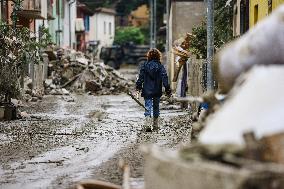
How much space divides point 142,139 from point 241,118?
994cm

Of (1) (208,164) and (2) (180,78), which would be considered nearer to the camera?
(1) (208,164)

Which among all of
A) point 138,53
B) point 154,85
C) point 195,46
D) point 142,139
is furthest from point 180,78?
point 138,53

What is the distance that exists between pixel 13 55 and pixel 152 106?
15.7 feet

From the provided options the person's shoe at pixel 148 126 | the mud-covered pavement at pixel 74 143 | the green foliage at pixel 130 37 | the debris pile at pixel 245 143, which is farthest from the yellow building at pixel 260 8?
the green foliage at pixel 130 37

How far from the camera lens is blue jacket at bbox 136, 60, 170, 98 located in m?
16.5

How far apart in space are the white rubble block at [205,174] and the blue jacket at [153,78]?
10.9 m

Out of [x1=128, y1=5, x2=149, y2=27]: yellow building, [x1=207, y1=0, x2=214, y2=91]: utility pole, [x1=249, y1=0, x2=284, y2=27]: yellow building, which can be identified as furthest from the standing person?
[x1=128, y1=5, x2=149, y2=27]: yellow building

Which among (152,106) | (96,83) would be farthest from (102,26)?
(152,106)

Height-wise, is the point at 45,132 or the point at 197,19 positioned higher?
the point at 197,19

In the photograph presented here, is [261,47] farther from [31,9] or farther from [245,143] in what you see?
[31,9]

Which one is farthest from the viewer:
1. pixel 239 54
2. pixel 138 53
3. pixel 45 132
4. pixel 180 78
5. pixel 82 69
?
pixel 138 53

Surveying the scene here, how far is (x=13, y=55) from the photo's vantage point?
19.7 metres

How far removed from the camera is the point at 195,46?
79.0ft

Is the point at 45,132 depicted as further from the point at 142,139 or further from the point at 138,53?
the point at 138,53
